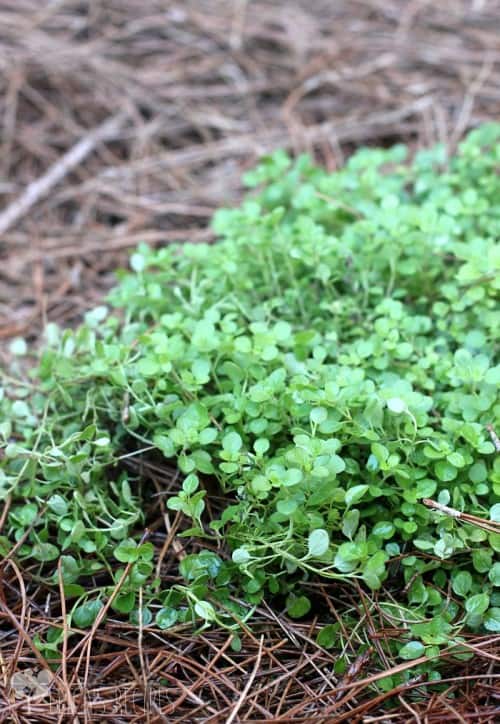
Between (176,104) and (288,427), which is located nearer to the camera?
(288,427)

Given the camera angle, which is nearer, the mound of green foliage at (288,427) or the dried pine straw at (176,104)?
the mound of green foliage at (288,427)

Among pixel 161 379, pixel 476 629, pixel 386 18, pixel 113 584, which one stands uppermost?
pixel 386 18

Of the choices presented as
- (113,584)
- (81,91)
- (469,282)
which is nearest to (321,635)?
(113,584)

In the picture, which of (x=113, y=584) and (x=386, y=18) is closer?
(x=113, y=584)

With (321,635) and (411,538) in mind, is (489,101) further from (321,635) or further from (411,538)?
(321,635)

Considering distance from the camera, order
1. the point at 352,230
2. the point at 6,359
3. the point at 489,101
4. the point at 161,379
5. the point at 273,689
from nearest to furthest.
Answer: the point at 273,689
the point at 161,379
the point at 352,230
the point at 6,359
the point at 489,101

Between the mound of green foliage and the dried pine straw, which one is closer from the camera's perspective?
the mound of green foliage

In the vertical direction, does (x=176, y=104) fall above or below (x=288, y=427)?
above

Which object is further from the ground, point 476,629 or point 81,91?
point 81,91
